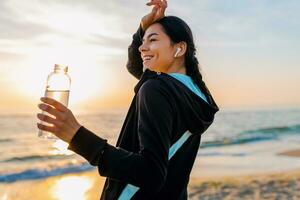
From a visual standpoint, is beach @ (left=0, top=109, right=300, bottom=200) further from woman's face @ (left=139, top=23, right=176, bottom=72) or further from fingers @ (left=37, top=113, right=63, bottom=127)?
fingers @ (left=37, top=113, right=63, bottom=127)

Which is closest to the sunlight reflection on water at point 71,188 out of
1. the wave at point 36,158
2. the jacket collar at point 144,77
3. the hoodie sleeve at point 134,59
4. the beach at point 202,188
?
the beach at point 202,188

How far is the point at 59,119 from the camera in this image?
1717mm

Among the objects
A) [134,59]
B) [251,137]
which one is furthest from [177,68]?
[251,137]

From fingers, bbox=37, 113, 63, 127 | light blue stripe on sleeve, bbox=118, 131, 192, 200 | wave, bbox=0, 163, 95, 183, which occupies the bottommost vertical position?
wave, bbox=0, 163, 95, 183

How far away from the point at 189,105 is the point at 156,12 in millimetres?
537

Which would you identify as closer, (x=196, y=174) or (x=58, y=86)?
(x=58, y=86)

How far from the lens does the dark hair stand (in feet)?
7.30

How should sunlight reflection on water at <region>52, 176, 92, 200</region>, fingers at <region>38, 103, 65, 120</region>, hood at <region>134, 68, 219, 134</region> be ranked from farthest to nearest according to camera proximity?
1. sunlight reflection on water at <region>52, 176, 92, 200</region>
2. hood at <region>134, 68, 219, 134</region>
3. fingers at <region>38, 103, 65, 120</region>

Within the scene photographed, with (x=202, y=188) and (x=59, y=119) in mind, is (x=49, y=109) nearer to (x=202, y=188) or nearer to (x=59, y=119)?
(x=59, y=119)

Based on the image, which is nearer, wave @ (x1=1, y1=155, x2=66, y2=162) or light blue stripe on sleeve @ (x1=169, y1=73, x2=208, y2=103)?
light blue stripe on sleeve @ (x1=169, y1=73, x2=208, y2=103)

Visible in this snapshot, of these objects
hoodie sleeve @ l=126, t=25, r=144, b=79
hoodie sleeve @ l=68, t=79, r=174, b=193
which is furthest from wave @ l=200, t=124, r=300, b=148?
hoodie sleeve @ l=68, t=79, r=174, b=193

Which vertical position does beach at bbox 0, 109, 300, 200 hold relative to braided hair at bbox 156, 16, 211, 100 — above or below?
below

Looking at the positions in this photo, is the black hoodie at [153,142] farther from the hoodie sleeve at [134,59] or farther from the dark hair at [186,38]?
the hoodie sleeve at [134,59]

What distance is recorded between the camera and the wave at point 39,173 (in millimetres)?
13508
